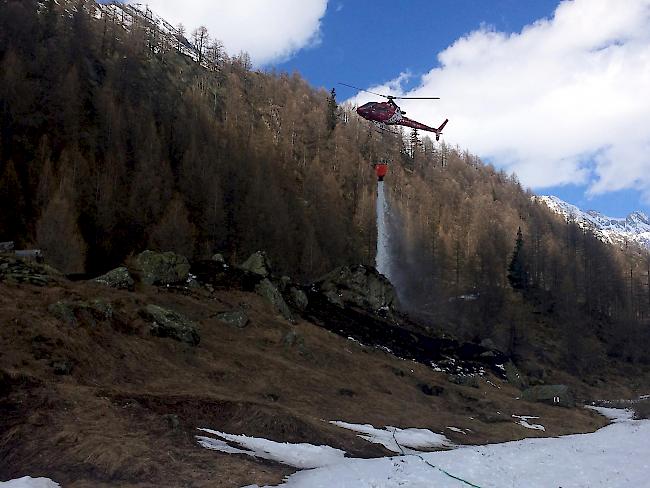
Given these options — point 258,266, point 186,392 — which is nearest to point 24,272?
point 186,392

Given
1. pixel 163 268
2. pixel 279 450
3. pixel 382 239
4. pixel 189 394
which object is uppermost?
pixel 382 239

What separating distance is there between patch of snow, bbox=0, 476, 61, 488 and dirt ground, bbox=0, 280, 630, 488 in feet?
0.93

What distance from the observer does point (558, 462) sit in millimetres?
17719

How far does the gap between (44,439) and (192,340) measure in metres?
11.5

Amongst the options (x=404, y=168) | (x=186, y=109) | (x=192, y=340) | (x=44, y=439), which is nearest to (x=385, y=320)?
(x=192, y=340)

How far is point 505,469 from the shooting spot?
634 inches

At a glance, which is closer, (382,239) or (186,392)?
(186,392)

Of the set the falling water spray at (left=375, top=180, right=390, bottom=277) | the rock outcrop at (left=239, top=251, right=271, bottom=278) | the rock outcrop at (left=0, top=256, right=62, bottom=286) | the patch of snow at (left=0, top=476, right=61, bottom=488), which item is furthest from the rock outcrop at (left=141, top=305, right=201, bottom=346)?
the falling water spray at (left=375, top=180, right=390, bottom=277)

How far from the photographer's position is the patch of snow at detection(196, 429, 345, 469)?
1323cm

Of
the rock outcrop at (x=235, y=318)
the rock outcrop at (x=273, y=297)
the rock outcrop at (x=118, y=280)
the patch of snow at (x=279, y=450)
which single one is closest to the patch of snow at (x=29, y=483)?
the patch of snow at (x=279, y=450)

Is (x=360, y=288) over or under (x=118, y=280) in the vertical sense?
Answer: over

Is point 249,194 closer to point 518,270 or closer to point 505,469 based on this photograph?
point 518,270

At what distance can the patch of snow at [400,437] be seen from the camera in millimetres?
18094

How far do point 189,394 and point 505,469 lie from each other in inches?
403
